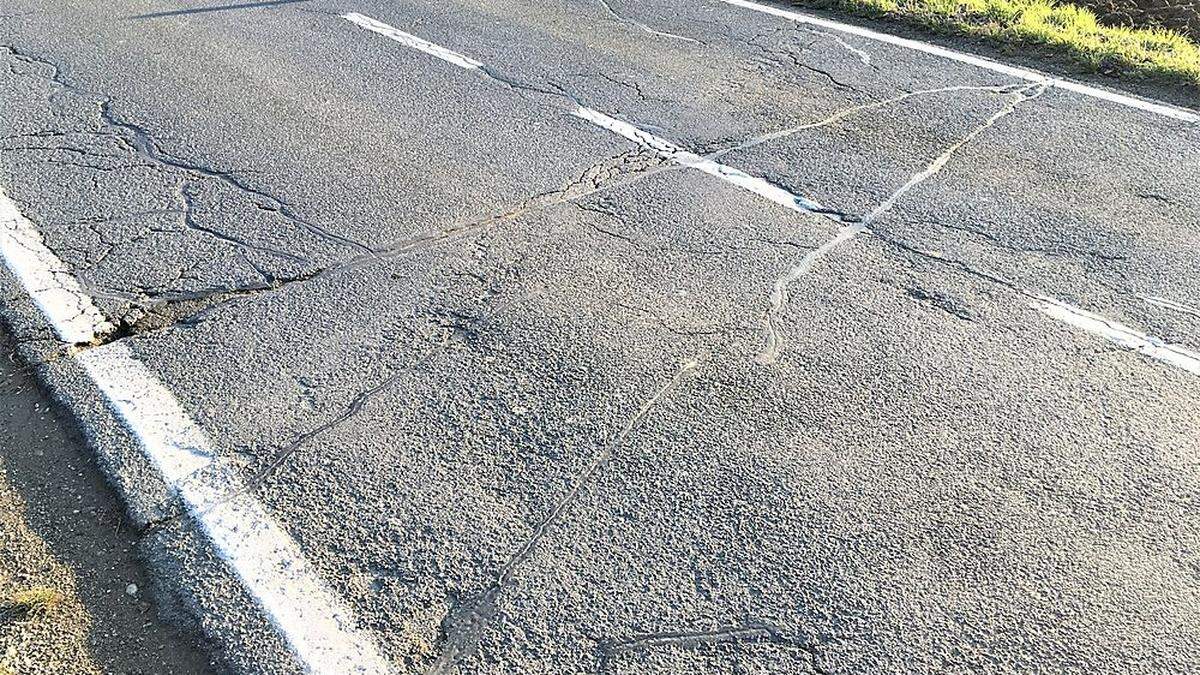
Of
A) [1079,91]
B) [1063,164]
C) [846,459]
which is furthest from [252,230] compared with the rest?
[1079,91]

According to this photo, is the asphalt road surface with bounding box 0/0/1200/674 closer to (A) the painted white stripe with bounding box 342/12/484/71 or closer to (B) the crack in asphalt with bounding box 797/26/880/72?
(B) the crack in asphalt with bounding box 797/26/880/72

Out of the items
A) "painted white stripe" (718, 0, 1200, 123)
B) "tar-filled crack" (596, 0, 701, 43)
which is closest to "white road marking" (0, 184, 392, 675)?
"tar-filled crack" (596, 0, 701, 43)

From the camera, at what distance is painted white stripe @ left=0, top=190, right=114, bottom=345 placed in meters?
4.37

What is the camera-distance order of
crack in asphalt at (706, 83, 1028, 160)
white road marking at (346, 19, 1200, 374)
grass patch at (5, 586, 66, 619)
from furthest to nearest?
crack in asphalt at (706, 83, 1028, 160)
white road marking at (346, 19, 1200, 374)
grass patch at (5, 586, 66, 619)

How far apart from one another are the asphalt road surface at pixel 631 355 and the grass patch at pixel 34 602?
0.29 m

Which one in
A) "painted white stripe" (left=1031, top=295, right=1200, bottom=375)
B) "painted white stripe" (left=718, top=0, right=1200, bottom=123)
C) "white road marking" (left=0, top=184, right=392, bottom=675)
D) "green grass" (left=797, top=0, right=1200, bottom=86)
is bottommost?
"white road marking" (left=0, top=184, right=392, bottom=675)

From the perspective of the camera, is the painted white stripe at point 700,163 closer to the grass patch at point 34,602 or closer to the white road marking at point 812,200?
the white road marking at point 812,200

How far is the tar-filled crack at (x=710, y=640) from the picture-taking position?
2.93 meters

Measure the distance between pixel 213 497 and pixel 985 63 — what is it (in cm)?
610

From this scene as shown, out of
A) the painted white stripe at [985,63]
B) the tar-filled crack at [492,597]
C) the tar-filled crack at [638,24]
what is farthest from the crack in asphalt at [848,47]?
the tar-filled crack at [492,597]

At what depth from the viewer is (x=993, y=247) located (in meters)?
5.00

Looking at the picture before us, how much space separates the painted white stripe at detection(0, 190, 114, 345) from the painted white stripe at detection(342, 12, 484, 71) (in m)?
3.25

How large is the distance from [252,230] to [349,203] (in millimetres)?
540

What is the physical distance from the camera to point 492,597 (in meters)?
3.09
